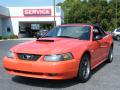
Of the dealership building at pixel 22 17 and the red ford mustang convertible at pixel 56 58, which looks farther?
the dealership building at pixel 22 17

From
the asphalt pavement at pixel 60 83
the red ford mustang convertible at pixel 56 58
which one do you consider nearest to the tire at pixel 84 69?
the red ford mustang convertible at pixel 56 58

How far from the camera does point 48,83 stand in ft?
23.6

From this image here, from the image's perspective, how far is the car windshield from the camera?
27.0 feet

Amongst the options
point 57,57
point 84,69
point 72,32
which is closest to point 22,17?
point 72,32

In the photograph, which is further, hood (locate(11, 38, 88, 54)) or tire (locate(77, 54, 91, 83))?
tire (locate(77, 54, 91, 83))

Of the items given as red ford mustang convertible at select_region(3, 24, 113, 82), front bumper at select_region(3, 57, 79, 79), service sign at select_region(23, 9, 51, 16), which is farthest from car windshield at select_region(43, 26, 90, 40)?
service sign at select_region(23, 9, 51, 16)

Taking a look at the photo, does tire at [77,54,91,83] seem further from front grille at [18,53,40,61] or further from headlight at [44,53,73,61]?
front grille at [18,53,40,61]

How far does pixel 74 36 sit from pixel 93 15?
2297 inches

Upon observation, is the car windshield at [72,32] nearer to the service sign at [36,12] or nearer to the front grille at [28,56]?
the front grille at [28,56]

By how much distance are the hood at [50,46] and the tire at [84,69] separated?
1.30 feet

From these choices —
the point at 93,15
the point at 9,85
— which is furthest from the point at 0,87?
the point at 93,15

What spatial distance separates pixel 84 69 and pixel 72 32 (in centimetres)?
136

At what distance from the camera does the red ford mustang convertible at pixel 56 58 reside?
259 inches

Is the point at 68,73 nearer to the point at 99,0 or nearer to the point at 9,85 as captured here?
the point at 9,85
